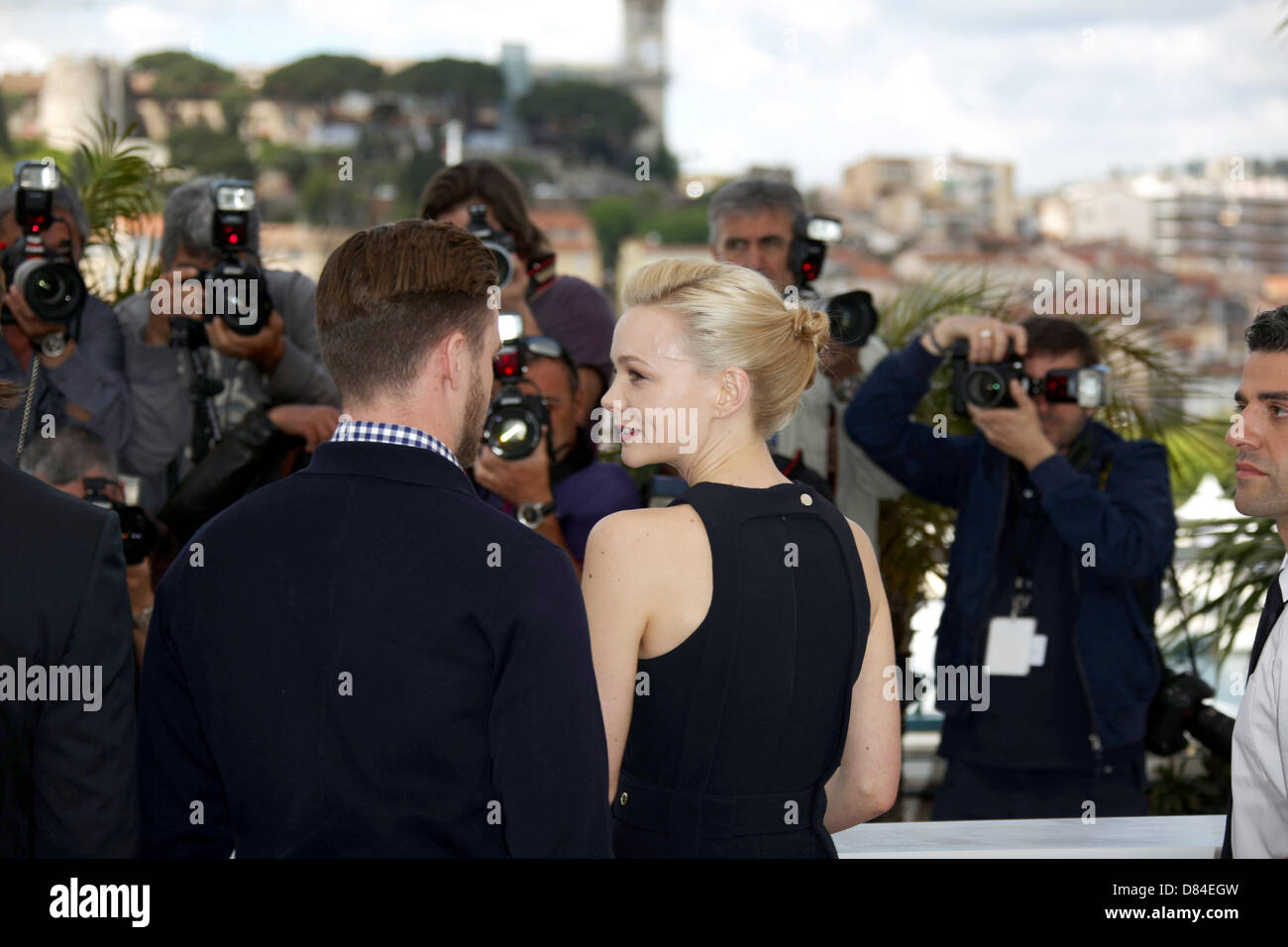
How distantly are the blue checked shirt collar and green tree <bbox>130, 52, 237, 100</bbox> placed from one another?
72.0 metres

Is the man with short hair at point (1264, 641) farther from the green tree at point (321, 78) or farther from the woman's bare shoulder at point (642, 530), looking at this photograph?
the green tree at point (321, 78)

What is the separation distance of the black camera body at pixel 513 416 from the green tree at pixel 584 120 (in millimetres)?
80829

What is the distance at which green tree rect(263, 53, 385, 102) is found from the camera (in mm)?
83500

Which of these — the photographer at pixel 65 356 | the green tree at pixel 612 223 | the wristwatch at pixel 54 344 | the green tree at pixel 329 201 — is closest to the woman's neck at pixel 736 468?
the photographer at pixel 65 356

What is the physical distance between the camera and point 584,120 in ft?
273

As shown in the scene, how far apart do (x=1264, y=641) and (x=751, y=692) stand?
2.47 ft

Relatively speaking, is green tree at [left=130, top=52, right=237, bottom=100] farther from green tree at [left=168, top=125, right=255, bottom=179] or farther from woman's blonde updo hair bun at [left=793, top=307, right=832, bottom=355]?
woman's blonde updo hair bun at [left=793, top=307, right=832, bottom=355]

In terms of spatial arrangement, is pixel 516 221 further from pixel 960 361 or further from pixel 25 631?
pixel 25 631

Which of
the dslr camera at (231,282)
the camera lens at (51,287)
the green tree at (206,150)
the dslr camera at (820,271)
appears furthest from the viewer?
the green tree at (206,150)

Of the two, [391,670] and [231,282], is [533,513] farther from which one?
[391,670]

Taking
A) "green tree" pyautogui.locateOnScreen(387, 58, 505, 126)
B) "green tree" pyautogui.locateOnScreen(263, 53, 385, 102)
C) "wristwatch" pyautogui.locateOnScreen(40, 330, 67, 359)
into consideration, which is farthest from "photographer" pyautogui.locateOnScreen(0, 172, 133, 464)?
"green tree" pyautogui.locateOnScreen(263, 53, 385, 102)

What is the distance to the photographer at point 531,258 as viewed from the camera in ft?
11.4

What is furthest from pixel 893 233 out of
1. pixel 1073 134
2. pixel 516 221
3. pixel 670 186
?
pixel 516 221

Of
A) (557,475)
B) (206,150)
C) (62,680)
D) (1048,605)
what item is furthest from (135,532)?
(206,150)
